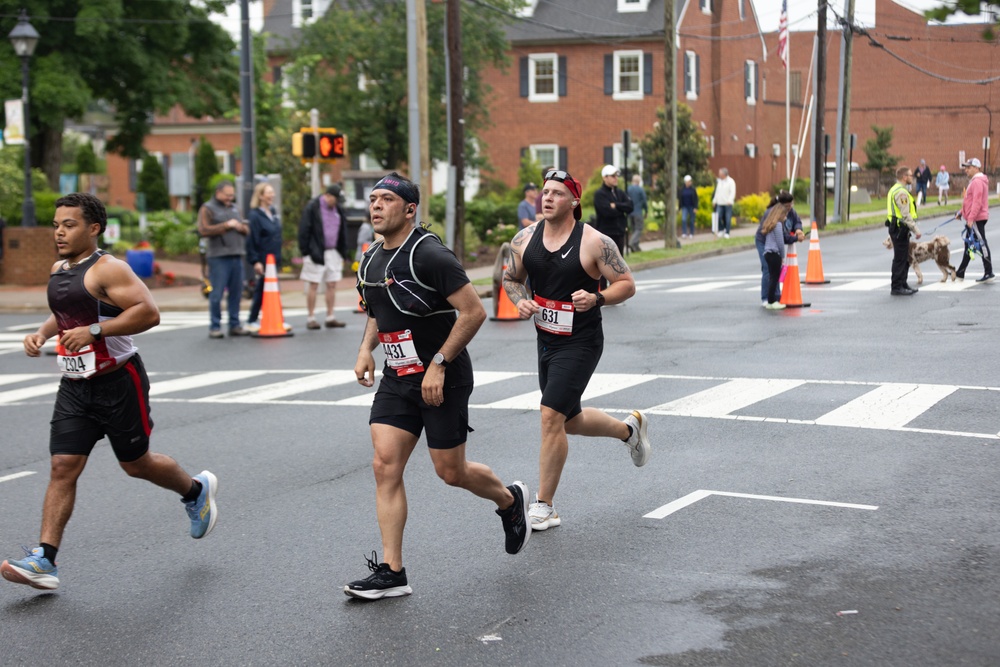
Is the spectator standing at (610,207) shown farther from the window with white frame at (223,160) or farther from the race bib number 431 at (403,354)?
the window with white frame at (223,160)

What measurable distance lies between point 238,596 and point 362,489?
213 cm

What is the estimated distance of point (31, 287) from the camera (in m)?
26.5

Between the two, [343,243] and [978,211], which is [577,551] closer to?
[343,243]

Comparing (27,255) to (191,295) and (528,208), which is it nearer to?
(191,295)

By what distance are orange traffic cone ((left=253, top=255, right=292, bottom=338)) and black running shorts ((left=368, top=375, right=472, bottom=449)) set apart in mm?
10849

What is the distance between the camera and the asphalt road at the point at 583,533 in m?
5.09

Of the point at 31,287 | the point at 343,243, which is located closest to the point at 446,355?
the point at 343,243

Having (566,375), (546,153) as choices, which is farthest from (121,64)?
(566,375)

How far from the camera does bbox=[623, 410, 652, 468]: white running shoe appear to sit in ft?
24.7

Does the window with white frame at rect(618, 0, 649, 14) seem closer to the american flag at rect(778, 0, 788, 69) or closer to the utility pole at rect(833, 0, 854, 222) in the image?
the american flag at rect(778, 0, 788, 69)

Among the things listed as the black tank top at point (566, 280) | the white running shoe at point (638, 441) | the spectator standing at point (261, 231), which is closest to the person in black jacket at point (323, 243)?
the spectator standing at point (261, 231)

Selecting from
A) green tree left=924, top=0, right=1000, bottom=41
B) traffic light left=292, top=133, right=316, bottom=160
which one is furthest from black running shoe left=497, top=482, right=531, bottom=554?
traffic light left=292, top=133, right=316, bottom=160

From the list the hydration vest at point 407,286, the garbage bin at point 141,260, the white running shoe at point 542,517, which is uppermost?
the hydration vest at point 407,286

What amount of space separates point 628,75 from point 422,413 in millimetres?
45461
